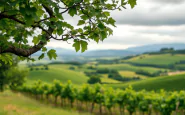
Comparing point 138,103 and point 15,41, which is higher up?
point 15,41

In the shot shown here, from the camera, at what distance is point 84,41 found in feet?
17.5

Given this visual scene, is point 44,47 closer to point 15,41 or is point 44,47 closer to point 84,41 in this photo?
point 15,41

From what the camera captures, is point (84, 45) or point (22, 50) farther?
point (22, 50)

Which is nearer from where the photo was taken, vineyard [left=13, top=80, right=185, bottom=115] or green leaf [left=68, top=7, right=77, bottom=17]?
green leaf [left=68, top=7, right=77, bottom=17]

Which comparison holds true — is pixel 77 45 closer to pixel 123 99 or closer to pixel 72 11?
pixel 72 11

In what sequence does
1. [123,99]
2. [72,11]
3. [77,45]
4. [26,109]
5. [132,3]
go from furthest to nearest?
[123,99] < [26,109] < [77,45] < [72,11] < [132,3]

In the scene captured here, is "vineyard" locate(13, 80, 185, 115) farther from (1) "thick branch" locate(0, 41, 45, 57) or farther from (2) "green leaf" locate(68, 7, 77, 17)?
(2) "green leaf" locate(68, 7, 77, 17)

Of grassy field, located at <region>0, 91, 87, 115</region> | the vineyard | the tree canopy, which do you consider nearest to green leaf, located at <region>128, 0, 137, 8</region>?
the tree canopy

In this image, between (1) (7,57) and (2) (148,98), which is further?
(2) (148,98)

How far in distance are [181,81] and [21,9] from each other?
7849 cm

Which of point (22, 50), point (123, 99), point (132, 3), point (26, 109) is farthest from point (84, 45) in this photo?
point (123, 99)

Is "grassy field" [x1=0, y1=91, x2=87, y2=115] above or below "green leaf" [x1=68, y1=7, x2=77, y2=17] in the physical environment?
below

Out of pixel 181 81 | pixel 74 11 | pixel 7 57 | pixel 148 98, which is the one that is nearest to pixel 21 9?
pixel 74 11

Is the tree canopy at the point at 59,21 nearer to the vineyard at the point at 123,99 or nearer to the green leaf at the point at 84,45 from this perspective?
the green leaf at the point at 84,45
